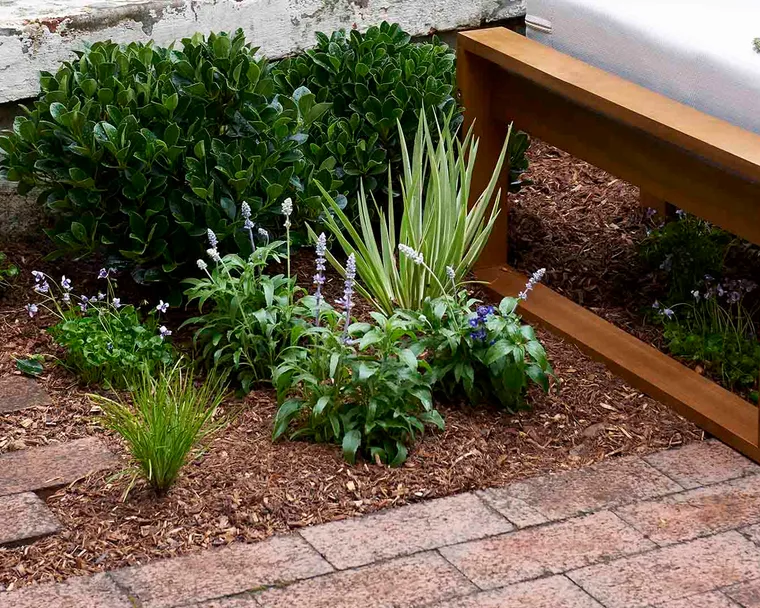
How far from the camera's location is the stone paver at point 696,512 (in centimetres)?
294

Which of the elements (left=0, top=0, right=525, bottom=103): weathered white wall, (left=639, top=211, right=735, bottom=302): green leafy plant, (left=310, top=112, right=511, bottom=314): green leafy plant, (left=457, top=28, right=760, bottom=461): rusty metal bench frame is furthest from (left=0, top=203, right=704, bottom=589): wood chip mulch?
(left=0, top=0, right=525, bottom=103): weathered white wall

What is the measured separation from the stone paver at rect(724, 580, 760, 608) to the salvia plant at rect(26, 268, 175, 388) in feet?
5.45

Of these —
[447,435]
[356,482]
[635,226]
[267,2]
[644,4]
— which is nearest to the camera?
[356,482]

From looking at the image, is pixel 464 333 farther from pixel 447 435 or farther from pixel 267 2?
pixel 267 2

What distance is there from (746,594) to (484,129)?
6.24 ft

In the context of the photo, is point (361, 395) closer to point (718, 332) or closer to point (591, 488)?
point (591, 488)

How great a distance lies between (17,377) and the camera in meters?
3.56

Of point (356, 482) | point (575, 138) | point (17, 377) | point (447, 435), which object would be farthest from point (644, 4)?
point (17, 377)

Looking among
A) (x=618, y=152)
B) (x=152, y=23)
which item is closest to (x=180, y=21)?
(x=152, y=23)

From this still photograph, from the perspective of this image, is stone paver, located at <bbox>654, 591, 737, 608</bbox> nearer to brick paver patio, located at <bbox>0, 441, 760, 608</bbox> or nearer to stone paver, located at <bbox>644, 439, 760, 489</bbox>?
brick paver patio, located at <bbox>0, 441, 760, 608</bbox>

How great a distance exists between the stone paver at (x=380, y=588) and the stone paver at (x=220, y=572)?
1.9 inches

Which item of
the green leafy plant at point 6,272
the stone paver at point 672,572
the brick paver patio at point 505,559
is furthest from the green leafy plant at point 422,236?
the stone paver at point 672,572

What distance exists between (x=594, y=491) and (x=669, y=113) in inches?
40.1

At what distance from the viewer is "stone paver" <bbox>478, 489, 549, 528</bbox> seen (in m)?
2.98
